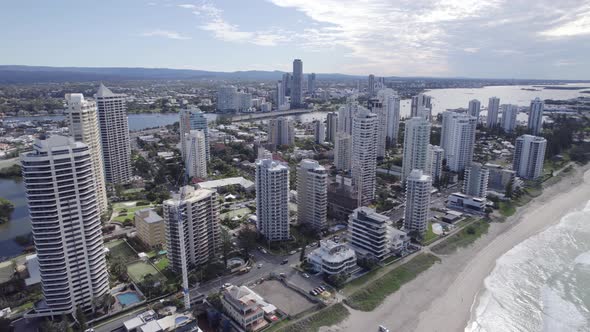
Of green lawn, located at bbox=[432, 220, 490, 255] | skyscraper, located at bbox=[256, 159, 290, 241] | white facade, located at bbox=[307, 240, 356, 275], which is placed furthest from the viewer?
green lawn, located at bbox=[432, 220, 490, 255]

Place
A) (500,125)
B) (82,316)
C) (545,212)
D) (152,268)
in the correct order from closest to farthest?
(82,316) → (152,268) → (545,212) → (500,125)

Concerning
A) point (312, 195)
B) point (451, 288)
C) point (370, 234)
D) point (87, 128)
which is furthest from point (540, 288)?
point (87, 128)

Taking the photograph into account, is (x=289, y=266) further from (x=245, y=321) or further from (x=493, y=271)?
(x=493, y=271)

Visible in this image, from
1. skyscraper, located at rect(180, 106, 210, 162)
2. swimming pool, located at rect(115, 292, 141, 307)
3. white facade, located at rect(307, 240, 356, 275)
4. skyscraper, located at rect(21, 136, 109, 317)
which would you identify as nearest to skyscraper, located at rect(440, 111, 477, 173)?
white facade, located at rect(307, 240, 356, 275)

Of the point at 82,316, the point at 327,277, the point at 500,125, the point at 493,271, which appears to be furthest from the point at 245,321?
the point at 500,125

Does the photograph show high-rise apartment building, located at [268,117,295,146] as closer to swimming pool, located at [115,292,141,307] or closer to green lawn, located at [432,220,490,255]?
green lawn, located at [432,220,490,255]

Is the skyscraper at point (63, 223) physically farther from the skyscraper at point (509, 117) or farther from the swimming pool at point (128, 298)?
the skyscraper at point (509, 117)

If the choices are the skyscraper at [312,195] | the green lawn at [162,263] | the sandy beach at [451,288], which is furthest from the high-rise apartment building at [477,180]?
the green lawn at [162,263]
